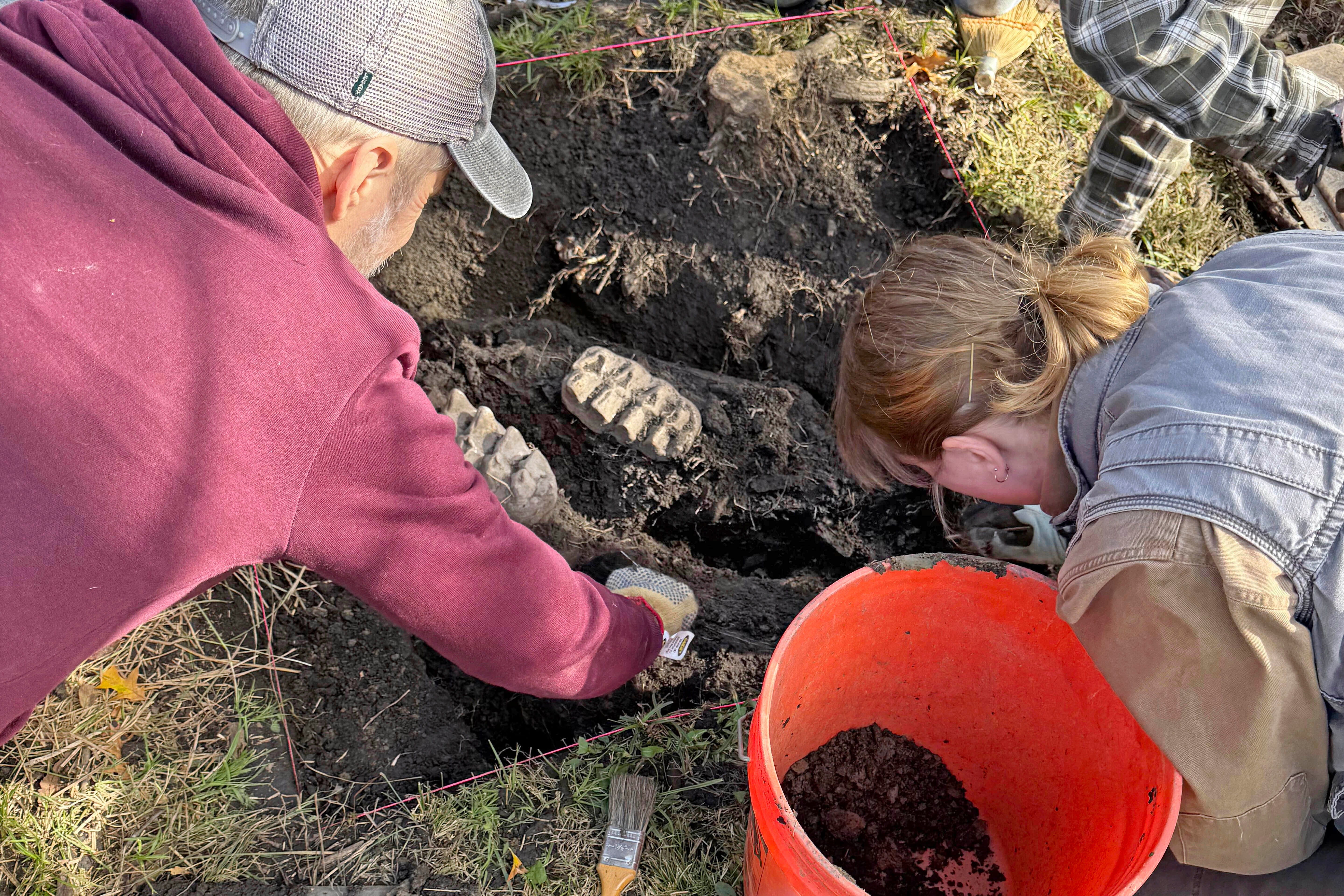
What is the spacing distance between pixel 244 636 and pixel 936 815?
5.83 feet

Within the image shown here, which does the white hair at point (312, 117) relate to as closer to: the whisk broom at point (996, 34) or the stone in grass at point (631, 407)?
the stone in grass at point (631, 407)

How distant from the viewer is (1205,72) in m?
2.02

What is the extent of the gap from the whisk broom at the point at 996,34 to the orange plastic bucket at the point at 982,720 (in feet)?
6.89

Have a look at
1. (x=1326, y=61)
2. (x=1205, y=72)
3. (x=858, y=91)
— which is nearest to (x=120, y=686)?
(x=858, y=91)

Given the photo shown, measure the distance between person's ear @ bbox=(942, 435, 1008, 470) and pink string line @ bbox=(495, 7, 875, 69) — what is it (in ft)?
6.40

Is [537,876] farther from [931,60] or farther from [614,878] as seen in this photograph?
[931,60]

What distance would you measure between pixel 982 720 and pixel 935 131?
6.33 feet

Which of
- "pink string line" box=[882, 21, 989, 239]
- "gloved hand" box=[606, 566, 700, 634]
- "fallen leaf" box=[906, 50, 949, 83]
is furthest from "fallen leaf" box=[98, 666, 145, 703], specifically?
"fallen leaf" box=[906, 50, 949, 83]

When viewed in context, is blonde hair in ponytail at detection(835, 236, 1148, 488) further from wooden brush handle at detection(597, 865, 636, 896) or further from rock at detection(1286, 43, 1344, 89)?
rock at detection(1286, 43, 1344, 89)

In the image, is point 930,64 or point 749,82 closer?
point 749,82

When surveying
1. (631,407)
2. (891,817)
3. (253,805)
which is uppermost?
(631,407)

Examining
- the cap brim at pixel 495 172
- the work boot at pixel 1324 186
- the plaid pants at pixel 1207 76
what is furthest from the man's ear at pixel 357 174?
the work boot at pixel 1324 186

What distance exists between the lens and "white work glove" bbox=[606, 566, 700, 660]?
6.78 ft

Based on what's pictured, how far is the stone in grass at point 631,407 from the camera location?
2.33 meters
